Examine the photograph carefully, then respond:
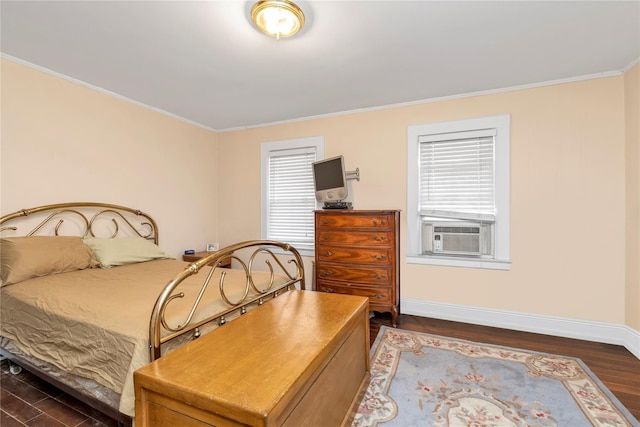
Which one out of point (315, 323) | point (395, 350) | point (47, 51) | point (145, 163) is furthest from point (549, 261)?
point (47, 51)

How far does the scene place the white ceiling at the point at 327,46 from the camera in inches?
73.5

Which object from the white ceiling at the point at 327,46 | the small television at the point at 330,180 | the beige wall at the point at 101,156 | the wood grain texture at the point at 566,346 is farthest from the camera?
the small television at the point at 330,180

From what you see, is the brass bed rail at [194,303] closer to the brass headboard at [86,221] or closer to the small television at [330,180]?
the small television at [330,180]

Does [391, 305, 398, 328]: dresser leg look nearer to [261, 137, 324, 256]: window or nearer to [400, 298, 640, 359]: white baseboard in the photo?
[400, 298, 640, 359]: white baseboard

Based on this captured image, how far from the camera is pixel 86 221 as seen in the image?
2.89 metres

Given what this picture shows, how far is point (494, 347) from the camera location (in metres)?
2.56

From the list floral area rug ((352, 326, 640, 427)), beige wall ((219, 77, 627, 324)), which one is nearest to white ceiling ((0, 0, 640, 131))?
beige wall ((219, 77, 627, 324))

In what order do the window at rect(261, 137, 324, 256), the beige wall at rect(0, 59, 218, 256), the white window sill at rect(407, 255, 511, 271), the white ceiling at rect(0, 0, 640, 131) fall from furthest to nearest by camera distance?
the window at rect(261, 137, 324, 256) → the white window sill at rect(407, 255, 511, 271) → the beige wall at rect(0, 59, 218, 256) → the white ceiling at rect(0, 0, 640, 131)

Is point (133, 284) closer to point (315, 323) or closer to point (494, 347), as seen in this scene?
point (315, 323)

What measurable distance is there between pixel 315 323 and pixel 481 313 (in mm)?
2371

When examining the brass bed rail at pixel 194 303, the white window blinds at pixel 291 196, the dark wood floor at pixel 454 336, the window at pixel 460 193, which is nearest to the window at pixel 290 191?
the white window blinds at pixel 291 196

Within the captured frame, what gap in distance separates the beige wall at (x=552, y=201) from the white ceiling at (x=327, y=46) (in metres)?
0.23

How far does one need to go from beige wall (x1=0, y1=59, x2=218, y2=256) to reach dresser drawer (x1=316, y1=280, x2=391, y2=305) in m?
2.14

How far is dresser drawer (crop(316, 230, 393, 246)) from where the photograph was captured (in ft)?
10.1
